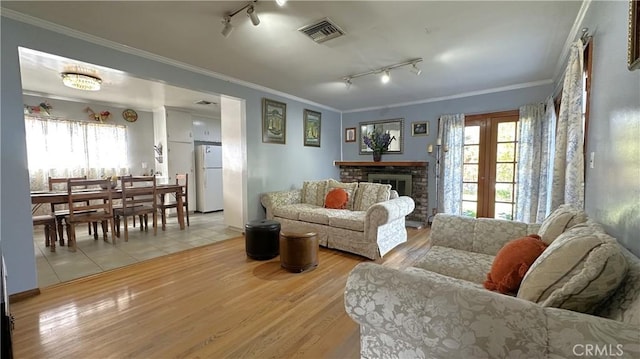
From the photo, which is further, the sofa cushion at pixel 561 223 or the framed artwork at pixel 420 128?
the framed artwork at pixel 420 128

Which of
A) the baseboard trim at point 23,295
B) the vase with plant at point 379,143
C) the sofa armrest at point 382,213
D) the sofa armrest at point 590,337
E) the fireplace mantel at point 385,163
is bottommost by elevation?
the baseboard trim at point 23,295

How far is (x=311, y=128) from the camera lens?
5.42 metres

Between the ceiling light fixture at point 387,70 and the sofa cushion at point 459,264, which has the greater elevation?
the ceiling light fixture at point 387,70

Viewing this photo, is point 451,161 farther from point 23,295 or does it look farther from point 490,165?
point 23,295

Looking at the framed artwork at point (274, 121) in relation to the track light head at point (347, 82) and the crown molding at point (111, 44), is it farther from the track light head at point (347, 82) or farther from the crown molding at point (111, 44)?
the track light head at point (347, 82)

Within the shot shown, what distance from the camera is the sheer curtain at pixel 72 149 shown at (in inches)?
181

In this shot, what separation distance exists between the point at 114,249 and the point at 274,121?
297cm

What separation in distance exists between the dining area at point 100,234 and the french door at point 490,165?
4171 millimetres

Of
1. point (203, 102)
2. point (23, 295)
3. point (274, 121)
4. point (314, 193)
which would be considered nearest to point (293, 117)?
point (274, 121)

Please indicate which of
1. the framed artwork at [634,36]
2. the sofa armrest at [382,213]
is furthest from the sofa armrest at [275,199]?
the framed artwork at [634,36]

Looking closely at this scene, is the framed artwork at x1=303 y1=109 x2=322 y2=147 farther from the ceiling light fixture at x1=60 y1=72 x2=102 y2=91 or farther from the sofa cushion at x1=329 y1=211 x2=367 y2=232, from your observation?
the ceiling light fixture at x1=60 y1=72 x2=102 y2=91

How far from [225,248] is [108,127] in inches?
A: 160

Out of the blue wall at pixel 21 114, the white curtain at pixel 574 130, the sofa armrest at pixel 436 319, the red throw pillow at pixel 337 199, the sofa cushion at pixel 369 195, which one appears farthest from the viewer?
the red throw pillow at pixel 337 199

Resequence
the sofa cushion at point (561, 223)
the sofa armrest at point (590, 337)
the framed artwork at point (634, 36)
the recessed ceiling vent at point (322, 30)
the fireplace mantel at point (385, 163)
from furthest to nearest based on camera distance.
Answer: the fireplace mantel at point (385, 163) < the recessed ceiling vent at point (322, 30) < the sofa cushion at point (561, 223) < the framed artwork at point (634, 36) < the sofa armrest at point (590, 337)
